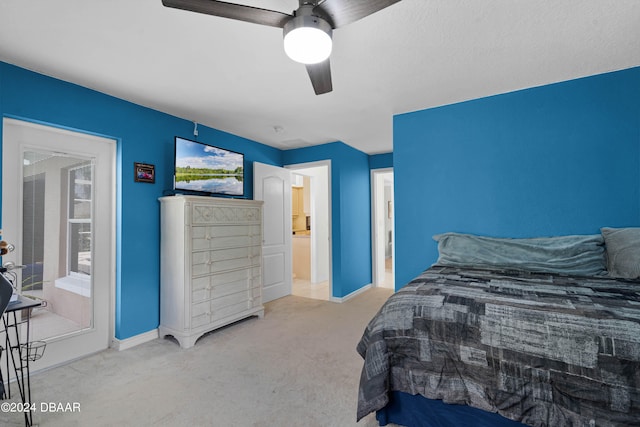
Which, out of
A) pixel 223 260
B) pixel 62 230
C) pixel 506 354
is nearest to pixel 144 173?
pixel 62 230

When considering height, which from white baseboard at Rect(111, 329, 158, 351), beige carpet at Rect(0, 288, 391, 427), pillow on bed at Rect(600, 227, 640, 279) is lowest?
beige carpet at Rect(0, 288, 391, 427)

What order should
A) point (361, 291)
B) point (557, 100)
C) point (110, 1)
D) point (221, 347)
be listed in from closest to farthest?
point (110, 1)
point (557, 100)
point (221, 347)
point (361, 291)

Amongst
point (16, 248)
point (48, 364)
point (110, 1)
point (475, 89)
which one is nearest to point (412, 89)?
point (475, 89)

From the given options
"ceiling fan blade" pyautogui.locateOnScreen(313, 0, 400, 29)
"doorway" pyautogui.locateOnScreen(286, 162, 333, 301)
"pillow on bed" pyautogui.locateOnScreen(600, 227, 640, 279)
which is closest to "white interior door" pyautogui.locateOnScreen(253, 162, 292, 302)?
"doorway" pyautogui.locateOnScreen(286, 162, 333, 301)

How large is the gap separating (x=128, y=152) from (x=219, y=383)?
2.24m

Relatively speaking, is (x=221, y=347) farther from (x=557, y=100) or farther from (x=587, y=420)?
(x=557, y=100)

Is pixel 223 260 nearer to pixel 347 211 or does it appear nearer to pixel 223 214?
pixel 223 214

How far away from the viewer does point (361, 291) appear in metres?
4.80

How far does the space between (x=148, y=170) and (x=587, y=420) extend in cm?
354

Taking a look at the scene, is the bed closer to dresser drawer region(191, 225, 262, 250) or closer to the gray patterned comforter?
the gray patterned comforter

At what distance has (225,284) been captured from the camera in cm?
316

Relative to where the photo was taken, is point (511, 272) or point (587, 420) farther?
point (511, 272)

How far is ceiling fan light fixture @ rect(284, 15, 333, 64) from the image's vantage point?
1.32 meters

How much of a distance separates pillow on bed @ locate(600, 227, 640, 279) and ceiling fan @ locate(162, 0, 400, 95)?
2309 mm
